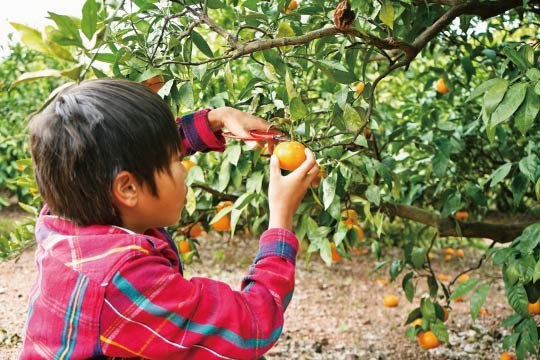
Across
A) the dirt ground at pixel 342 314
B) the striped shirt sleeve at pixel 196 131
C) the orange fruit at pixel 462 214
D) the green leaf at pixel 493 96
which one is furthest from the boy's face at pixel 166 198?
the orange fruit at pixel 462 214

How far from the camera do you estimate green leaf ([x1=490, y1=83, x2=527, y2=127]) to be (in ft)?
4.16

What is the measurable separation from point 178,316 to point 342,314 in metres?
2.63

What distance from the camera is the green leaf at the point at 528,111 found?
127 cm

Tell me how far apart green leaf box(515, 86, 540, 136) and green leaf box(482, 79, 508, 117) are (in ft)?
0.16

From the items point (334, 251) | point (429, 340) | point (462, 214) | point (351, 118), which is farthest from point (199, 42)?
point (462, 214)

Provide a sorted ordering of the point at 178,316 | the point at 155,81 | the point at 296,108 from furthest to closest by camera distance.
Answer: the point at 155,81 < the point at 296,108 < the point at 178,316

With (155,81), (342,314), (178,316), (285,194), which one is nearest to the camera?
(178,316)

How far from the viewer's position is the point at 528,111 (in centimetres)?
129

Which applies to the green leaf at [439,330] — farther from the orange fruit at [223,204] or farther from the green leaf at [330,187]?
the green leaf at [330,187]

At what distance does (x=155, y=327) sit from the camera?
99 centimetres

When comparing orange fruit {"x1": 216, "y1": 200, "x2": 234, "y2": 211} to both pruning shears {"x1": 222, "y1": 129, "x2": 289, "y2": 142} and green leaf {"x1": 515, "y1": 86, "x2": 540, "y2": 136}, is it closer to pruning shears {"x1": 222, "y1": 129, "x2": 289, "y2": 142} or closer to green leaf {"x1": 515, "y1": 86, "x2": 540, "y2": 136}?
pruning shears {"x1": 222, "y1": 129, "x2": 289, "y2": 142}

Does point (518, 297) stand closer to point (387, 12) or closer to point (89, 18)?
point (387, 12)

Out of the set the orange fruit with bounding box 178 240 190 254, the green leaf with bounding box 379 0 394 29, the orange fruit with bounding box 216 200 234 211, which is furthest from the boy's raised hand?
the orange fruit with bounding box 178 240 190 254

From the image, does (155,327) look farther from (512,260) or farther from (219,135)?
(512,260)
